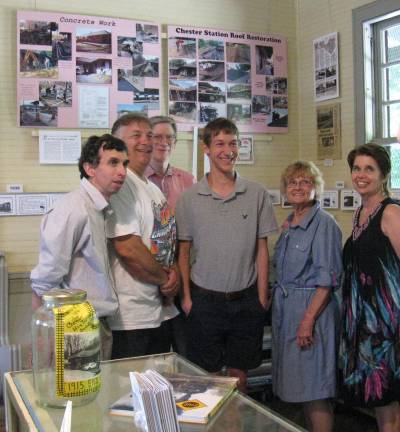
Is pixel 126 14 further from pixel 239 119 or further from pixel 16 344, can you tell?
pixel 16 344

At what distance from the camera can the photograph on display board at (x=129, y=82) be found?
13.3 feet

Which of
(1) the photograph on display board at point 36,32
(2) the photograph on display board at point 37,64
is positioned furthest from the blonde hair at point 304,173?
(1) the photograph on display board at point 36,32

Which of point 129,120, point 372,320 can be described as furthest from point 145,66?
point 372,320

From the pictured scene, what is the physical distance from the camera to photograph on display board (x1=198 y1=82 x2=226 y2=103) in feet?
14.2

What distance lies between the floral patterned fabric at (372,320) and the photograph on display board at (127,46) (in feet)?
7.42

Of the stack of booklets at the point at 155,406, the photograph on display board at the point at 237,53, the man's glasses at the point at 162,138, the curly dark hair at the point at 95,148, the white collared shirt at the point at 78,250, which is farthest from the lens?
the photograph on display board at the point at 237,53

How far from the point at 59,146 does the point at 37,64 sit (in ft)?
1.86

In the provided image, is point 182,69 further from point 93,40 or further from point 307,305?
point 307,305

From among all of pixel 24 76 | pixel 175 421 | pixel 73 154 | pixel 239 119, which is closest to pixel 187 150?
pixel 239 119

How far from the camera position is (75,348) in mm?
1342

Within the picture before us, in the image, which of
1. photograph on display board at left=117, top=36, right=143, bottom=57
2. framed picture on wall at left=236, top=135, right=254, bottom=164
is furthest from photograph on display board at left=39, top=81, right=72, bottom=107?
framed picture on wall at left=236, top=135, right=254, bottom=164

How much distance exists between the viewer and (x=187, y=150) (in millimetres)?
4316

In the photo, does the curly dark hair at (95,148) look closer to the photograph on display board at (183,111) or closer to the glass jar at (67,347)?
the glass jar at (67,347)

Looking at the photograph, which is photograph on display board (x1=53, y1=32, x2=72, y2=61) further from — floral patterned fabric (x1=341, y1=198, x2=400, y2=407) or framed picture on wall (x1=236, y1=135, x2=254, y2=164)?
floral patterned fabric (x1=341, y1=198, x2=400, y2=407)
